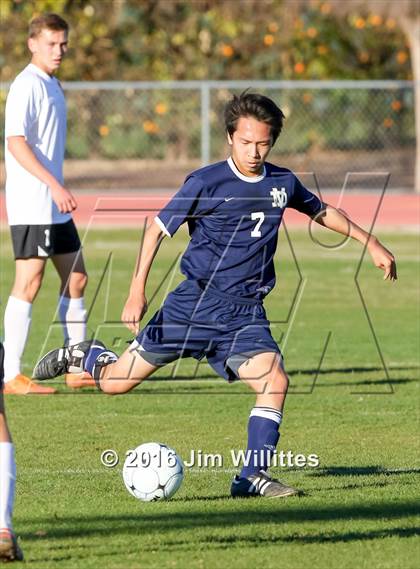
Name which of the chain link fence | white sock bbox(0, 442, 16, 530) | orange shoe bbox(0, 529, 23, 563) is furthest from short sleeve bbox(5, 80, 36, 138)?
the chain link fence

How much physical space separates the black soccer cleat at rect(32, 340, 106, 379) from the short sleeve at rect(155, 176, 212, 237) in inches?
49.1

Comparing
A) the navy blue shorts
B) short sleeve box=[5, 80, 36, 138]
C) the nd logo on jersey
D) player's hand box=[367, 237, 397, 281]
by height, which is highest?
the nd logo on jersey

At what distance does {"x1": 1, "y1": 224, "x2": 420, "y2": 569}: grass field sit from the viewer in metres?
5.43

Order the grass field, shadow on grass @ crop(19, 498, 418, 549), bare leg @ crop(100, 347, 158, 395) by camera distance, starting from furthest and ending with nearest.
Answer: bare leg @ crop(100, 347, 158, 395), shadow on grass @ crop(19, 498, 418, 549), the grass field

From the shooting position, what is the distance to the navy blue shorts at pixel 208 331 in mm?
6605

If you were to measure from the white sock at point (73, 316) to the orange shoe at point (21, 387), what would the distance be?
0.42 m

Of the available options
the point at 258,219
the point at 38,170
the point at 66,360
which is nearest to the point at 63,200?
the point at 38,170

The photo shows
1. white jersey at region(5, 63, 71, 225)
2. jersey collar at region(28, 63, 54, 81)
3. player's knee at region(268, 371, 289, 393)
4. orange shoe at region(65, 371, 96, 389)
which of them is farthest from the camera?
orange shoe at region(65, 371, 96, 389)

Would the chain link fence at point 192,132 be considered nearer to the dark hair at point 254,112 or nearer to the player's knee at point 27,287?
the player's knee at point 27,287

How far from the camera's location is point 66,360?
25.4 ft

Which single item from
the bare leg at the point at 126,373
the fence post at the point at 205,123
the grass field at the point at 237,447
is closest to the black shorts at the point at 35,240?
the grass field at the point at 237,447

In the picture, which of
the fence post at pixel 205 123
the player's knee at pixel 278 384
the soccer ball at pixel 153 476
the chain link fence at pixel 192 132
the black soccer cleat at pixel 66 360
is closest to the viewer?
the soccer ball at pixel 153 476

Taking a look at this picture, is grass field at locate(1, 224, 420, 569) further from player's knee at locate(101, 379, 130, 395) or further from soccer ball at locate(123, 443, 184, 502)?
player's knee at locate(101, 379, 130, 395)

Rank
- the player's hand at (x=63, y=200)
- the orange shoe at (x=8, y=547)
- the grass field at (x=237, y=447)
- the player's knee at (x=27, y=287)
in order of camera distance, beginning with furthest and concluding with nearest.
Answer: the player's knee at (x=27, y=287) → the player's hand at (x=63, y=200) → the grass field at (x=237, y=447) → the orange shoe at (x=8, y=547)
